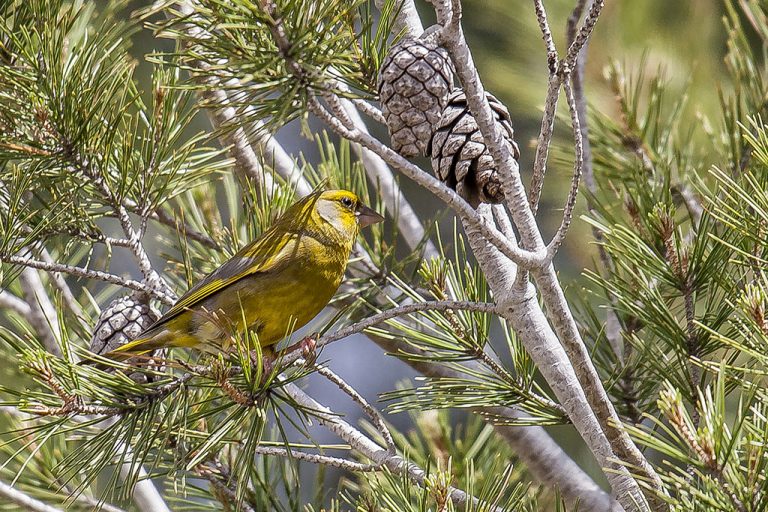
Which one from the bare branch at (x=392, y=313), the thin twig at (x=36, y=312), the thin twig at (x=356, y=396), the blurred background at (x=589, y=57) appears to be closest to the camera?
the bare branch at (x=392, y=313)

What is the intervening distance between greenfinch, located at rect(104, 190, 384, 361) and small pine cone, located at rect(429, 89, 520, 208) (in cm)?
95

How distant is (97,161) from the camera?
227 cm

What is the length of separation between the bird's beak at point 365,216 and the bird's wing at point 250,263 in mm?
317

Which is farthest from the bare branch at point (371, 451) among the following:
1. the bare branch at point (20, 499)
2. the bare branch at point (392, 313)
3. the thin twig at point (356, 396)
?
the bare branch at point (20, 499)

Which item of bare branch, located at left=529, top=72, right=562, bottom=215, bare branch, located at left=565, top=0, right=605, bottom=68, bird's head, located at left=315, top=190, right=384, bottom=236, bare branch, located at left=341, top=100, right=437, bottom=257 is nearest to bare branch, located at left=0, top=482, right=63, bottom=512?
bird's head, located at left=315, top=190, right=384, bottom=236

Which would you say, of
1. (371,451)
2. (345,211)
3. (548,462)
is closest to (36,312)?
(345,211)

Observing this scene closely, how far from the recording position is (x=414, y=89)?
1772 mm

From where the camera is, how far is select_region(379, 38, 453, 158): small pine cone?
1.76m

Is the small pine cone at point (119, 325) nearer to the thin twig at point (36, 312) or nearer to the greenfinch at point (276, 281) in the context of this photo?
the greenfinch at point (276, 281)

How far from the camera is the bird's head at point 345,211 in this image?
299cm

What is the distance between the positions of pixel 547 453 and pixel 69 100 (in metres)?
1.56

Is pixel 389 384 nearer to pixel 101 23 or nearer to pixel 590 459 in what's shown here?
pixel 590 459

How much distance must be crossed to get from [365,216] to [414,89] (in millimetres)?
1389

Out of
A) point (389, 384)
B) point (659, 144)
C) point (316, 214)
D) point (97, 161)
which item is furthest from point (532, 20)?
point (389, 384)
